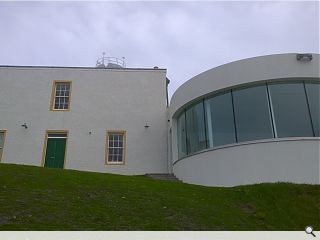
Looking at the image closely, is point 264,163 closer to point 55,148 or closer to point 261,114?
point 261,114

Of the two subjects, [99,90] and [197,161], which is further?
[99,90]

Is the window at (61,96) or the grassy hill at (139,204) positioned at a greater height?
the window at (61,96)

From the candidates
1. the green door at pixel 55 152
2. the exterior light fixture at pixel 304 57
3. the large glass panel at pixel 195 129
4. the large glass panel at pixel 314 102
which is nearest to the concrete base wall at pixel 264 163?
the large glass panel at pixel 314 102

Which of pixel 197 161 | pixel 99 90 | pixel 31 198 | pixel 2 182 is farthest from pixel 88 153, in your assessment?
pixel 31 198

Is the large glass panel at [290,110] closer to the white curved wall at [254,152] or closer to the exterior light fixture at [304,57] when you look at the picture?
the white curved wall at [254,152]

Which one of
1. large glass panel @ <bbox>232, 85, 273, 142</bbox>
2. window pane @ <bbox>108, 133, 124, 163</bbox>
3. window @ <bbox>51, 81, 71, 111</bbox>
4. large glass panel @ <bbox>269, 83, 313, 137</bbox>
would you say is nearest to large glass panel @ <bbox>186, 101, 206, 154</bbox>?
large glass panel @ <bbox>232, 85, 273, 142</bbox>

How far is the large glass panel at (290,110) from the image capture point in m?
13.5

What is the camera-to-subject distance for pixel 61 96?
22.5m

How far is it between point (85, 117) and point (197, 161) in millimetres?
9235

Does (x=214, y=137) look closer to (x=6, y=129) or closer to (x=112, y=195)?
(x=112, y=195)

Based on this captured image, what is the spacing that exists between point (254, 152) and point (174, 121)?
19.4 ft

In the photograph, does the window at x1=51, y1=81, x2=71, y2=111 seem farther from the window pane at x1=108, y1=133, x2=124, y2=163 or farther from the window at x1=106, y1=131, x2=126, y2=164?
the window pane at x1=108, y1=133, x2=124, y2=163

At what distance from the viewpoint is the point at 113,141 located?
2158 centimetres

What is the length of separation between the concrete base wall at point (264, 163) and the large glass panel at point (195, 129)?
904 millimetres
